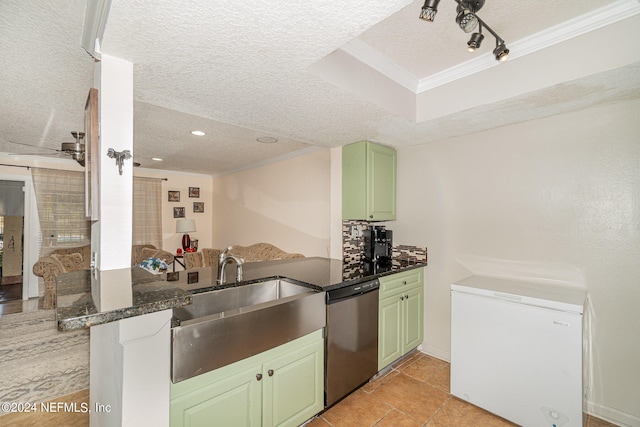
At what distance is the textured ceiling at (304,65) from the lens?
1.12 meters

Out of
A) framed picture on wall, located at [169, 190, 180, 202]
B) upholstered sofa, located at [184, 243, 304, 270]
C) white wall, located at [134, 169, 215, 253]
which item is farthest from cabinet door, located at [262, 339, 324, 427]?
framed picture on wall, located at [169, 190, 180, 202]

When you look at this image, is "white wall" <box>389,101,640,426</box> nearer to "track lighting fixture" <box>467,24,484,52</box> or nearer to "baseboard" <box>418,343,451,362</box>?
"baseboard" <box>418,343,451,362</box>

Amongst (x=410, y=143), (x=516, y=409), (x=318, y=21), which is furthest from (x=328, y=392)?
(x=410, y=143)

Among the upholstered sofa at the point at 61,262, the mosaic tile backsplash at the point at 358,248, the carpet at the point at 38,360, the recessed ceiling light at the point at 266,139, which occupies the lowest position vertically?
the carpet at the point at 38,360

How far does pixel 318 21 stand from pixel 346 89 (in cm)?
60

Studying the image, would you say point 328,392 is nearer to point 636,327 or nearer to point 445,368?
point 445,368

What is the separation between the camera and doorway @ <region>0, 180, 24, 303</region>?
5.01m

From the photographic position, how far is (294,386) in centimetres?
165

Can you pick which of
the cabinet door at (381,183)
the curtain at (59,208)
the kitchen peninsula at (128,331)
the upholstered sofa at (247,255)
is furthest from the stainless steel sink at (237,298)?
the curtain at (59,208)

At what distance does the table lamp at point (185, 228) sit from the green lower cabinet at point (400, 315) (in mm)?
4669

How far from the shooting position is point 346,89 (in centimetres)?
169

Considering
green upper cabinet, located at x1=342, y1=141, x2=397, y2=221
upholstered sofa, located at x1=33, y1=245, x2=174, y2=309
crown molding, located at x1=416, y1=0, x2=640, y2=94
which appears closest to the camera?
crown molding, located at x1=416, y1=0, x2=640, y2=94

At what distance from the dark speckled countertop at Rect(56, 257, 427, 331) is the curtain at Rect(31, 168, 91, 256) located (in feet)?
13.3

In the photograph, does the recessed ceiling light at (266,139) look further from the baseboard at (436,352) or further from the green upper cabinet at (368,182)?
the baseboard at (436,352)
